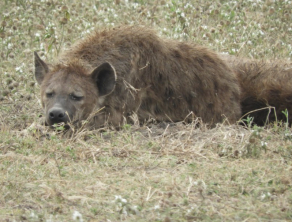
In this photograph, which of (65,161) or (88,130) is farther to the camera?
(88,130)

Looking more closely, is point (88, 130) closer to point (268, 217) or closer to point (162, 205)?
point (162, 205)

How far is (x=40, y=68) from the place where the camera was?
5.27 metres

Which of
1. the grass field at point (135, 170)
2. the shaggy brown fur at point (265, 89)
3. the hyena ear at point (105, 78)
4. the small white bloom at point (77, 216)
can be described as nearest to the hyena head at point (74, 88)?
the hyena ear at point (105, 78)

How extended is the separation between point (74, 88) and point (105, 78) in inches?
11.9

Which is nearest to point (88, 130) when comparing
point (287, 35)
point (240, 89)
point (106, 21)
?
point (240, 89)

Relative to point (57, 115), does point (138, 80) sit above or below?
above

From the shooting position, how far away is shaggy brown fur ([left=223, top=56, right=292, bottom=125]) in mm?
6020

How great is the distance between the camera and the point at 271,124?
584 cm

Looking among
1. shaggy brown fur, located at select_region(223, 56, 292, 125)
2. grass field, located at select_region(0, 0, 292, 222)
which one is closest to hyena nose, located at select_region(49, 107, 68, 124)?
grass field, located at select_region(0, 0, 292, 222)

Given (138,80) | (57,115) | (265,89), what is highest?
(138,80)

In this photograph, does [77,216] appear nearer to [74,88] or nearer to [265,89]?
[74,88]

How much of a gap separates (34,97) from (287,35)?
13.2 feet

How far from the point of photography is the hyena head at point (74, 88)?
496 cm

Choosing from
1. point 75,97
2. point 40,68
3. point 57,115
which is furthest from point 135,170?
point 40,68
